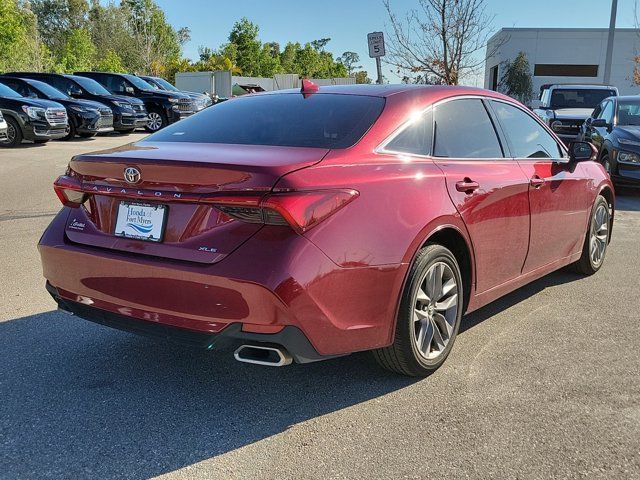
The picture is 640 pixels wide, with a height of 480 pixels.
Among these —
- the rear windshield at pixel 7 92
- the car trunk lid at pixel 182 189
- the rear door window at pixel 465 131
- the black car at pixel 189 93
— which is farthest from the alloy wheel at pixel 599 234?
the black car at pixel 189 93

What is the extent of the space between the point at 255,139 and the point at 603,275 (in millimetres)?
3820

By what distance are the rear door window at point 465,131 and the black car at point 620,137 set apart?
22.9 feet

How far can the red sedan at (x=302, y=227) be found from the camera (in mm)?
2775

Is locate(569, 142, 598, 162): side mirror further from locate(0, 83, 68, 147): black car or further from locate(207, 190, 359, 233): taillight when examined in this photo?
locate(0, 83, 68, 147): black car

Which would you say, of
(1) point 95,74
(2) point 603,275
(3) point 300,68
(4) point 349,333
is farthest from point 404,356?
(3) point 300,68

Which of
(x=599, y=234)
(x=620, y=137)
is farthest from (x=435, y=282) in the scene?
(x=620, y=137)

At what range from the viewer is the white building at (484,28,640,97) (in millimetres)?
42719

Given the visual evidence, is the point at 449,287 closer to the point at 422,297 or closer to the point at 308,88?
the point at 422,297

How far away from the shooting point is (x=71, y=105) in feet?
57.6

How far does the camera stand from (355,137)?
3.29 meters

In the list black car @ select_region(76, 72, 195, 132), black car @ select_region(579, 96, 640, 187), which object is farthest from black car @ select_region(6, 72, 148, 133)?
black car @ select_region(579, 96, 640, 187)

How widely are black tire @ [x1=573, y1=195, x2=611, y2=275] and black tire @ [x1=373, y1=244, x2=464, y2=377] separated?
7.90ft

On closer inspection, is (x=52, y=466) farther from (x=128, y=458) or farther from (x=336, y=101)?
(x=336, y=101)

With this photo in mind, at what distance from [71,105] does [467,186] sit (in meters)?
16.2
